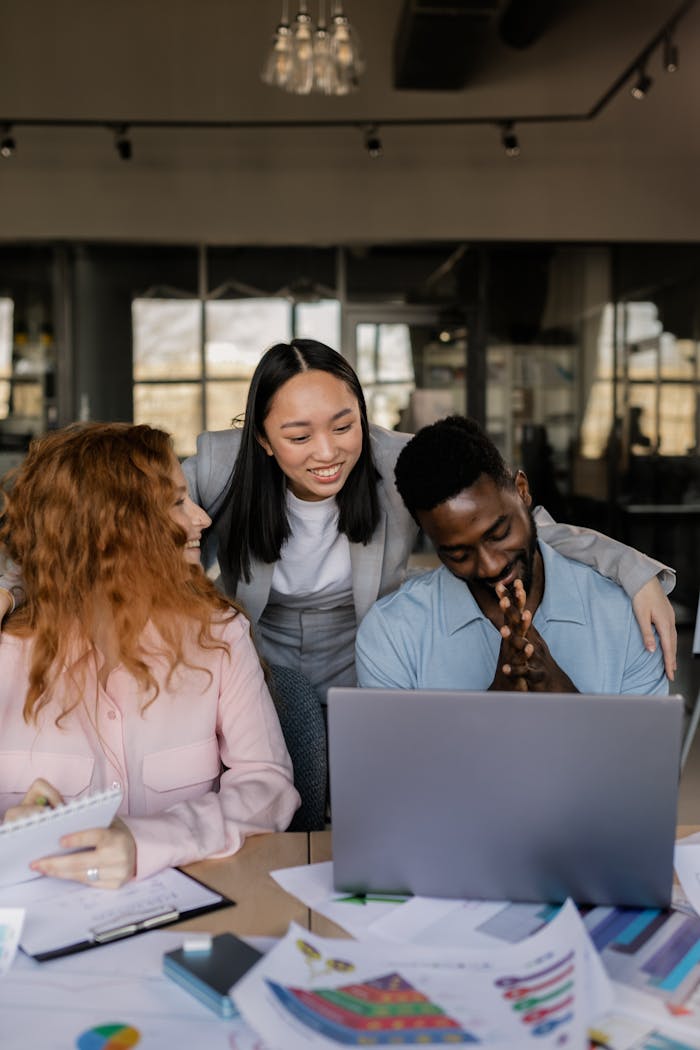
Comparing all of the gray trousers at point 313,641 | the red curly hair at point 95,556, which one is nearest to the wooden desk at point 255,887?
the red curly hair at point 95,556

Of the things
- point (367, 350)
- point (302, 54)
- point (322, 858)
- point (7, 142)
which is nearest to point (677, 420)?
point (367, 350)

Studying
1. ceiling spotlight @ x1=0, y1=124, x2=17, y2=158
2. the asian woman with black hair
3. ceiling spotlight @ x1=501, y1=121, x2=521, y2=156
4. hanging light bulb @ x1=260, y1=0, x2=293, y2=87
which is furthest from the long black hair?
ceiling spotlight @ x1=0, y1=124, x2=17, y2=158

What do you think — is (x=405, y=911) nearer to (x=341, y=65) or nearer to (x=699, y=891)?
(x=699, y=891)

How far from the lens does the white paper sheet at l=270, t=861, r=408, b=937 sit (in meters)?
1.32

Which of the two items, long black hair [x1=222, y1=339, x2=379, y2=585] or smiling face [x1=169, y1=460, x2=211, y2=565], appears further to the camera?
long black hair [x1=222, y1=339, x2=379, y2=585]

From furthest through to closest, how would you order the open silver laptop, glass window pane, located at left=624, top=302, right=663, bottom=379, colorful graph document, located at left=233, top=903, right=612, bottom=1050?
glass window pane, located at left=624, top=302, right=663, bottom=379 → the open silver laptop → colorful graph document, located at left=233, top=903, right=612, bottom=1050

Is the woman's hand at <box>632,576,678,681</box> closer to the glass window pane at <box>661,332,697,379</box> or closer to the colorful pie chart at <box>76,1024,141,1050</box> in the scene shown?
the colorful pie chart at <box>76,1024,141,1050</box>

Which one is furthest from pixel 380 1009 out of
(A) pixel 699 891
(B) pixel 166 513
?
(B) pixel 166 513

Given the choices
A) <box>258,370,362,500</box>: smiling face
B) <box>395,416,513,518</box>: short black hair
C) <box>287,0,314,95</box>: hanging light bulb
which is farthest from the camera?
<box>287,0,314,95</box>: hanging light bulb

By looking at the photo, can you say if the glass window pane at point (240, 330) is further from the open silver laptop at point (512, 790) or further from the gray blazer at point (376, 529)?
the open silver laptop at point (512, 790)

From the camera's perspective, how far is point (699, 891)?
1400mm

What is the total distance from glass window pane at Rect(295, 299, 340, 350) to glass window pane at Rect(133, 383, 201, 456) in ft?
2.65

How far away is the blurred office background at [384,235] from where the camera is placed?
21.6 feet

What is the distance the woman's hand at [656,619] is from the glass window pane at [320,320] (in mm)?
5098
